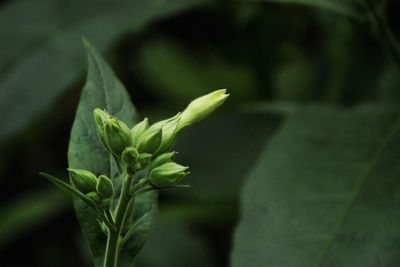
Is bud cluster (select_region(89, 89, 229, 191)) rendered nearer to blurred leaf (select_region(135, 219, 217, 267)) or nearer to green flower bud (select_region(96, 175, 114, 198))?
green flower bud (select_region(96, 175, 114, 198))

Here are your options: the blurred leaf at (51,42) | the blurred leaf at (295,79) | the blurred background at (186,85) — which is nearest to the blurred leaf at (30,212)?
the blurred background at (186,85)

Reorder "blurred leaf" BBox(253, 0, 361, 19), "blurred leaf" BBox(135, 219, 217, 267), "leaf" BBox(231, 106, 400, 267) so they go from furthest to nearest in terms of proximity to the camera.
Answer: "blurred leaf" BBox(135, 219, 217, 267), "blurred leaf" BBox(253, 0, 361, 19), "leaf" BBox(231, 106, 400, 267)

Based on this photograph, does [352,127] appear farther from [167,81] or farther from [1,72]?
[167,81]

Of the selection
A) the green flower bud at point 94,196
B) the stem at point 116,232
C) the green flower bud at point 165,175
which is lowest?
the stem at point 116,232

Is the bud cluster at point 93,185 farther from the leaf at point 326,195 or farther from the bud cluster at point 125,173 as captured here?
the leaf at point 326,195

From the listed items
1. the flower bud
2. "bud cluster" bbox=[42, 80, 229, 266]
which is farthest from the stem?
the flower bud

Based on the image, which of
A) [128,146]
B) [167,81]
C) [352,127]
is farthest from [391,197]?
[167,81]
